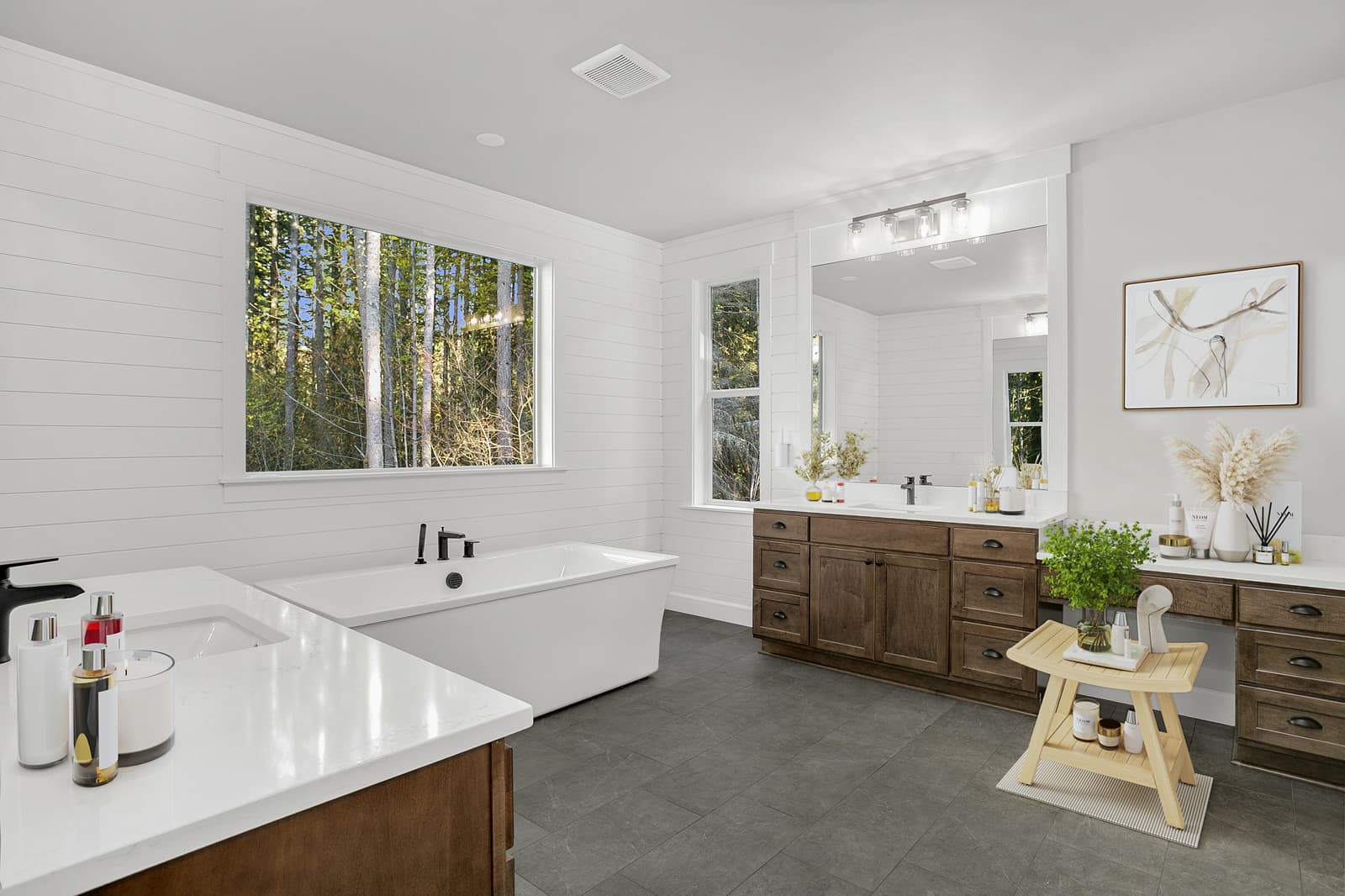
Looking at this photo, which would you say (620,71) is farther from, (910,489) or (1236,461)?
(1236,461)

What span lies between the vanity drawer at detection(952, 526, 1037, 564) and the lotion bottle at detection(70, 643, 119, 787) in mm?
3348

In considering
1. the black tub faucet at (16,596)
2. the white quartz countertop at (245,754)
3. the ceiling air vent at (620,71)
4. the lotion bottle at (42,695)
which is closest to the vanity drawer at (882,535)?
the ceiling air vent at (620,71)

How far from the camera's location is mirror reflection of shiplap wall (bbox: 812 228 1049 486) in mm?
3822

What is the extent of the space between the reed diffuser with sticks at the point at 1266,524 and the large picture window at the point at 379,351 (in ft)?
12.3

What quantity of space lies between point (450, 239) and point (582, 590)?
2.18m

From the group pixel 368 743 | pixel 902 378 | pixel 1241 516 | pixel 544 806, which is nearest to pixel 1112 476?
pixel 1241 516

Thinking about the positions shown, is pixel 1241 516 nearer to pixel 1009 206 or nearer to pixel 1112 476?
pixel 1112 476

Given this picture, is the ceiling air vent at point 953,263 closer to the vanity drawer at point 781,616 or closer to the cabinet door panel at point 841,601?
the cabinet door panel at point 841,601

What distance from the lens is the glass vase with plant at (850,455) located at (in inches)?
176

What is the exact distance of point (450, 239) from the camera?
4.21 meters

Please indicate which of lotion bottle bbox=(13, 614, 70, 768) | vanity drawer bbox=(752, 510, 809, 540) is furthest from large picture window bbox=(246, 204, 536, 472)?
lotion bottle bbox=(13, 614, 70, 768)

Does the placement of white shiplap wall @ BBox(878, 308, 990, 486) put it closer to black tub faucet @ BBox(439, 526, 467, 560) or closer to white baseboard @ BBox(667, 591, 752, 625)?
white baseboard @ BBox(667, 591, 752, 625)

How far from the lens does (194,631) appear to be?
192 centimetres

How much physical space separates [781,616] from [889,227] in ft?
7.64
